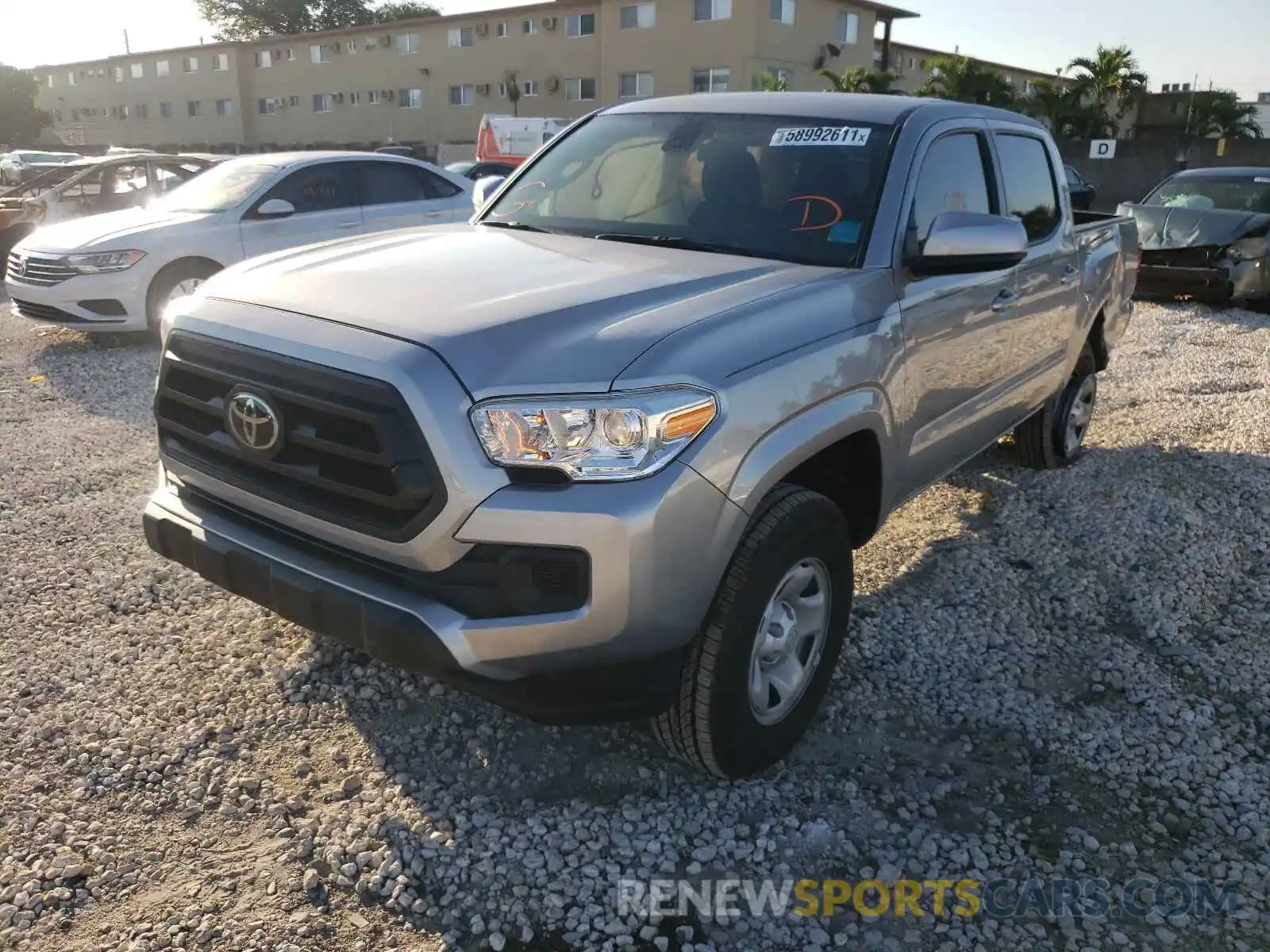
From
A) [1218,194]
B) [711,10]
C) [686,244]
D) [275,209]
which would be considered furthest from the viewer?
[711,10]

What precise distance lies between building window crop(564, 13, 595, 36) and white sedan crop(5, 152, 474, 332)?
30159 millimetres

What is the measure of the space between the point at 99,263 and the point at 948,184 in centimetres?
720

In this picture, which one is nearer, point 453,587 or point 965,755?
point 453,587

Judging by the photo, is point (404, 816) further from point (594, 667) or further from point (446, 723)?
point (594, 667)

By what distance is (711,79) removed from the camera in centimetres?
3381

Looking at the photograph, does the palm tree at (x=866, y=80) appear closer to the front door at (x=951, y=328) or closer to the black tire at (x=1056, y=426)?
the black tire at (x=1056, y=426)

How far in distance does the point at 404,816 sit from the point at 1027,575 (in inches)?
119

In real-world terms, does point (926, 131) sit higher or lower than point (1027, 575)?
higher

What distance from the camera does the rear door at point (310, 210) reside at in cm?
881

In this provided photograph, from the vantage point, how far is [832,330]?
9.33 feet

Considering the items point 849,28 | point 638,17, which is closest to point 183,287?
point 638,17

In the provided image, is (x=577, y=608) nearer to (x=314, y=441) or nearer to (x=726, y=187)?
(x=314, y=441)

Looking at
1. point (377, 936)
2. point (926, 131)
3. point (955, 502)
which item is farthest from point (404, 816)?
point (955, 502)

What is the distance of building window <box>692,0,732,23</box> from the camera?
108 ft
